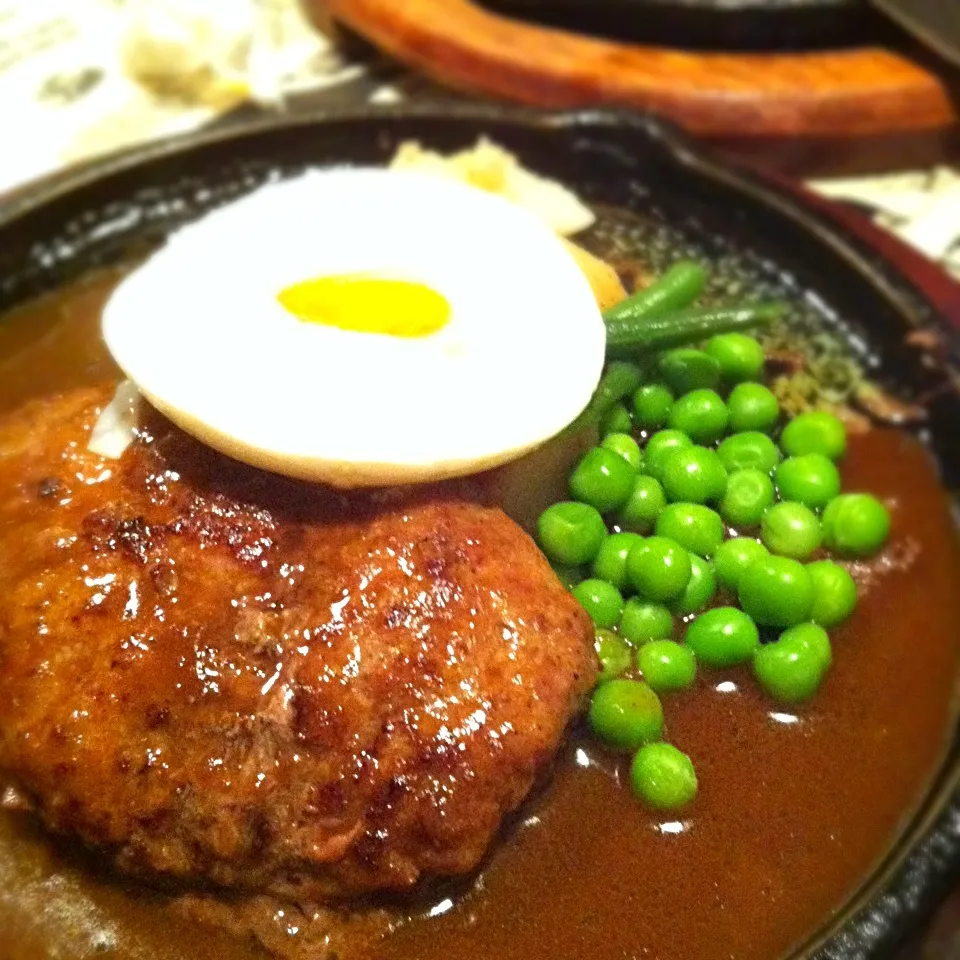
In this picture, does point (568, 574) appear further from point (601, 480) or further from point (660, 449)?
point (660, 449)

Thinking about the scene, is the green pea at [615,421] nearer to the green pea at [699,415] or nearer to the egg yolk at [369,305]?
the green pea at [699,415]

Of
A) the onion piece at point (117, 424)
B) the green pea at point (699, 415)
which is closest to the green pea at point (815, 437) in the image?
the green pea at point (699, 415)

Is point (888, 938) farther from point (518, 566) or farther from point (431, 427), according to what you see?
point (431, 427)

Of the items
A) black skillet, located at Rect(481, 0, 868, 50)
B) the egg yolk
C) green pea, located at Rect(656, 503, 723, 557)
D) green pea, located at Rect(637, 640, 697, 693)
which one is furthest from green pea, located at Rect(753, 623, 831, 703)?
black skillet, located at Rect(481, 0, 868, 50)

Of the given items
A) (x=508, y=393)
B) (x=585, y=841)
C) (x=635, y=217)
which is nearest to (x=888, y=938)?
(x=585, y=841)

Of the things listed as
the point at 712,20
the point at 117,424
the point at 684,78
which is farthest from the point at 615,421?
the point at 712,20
